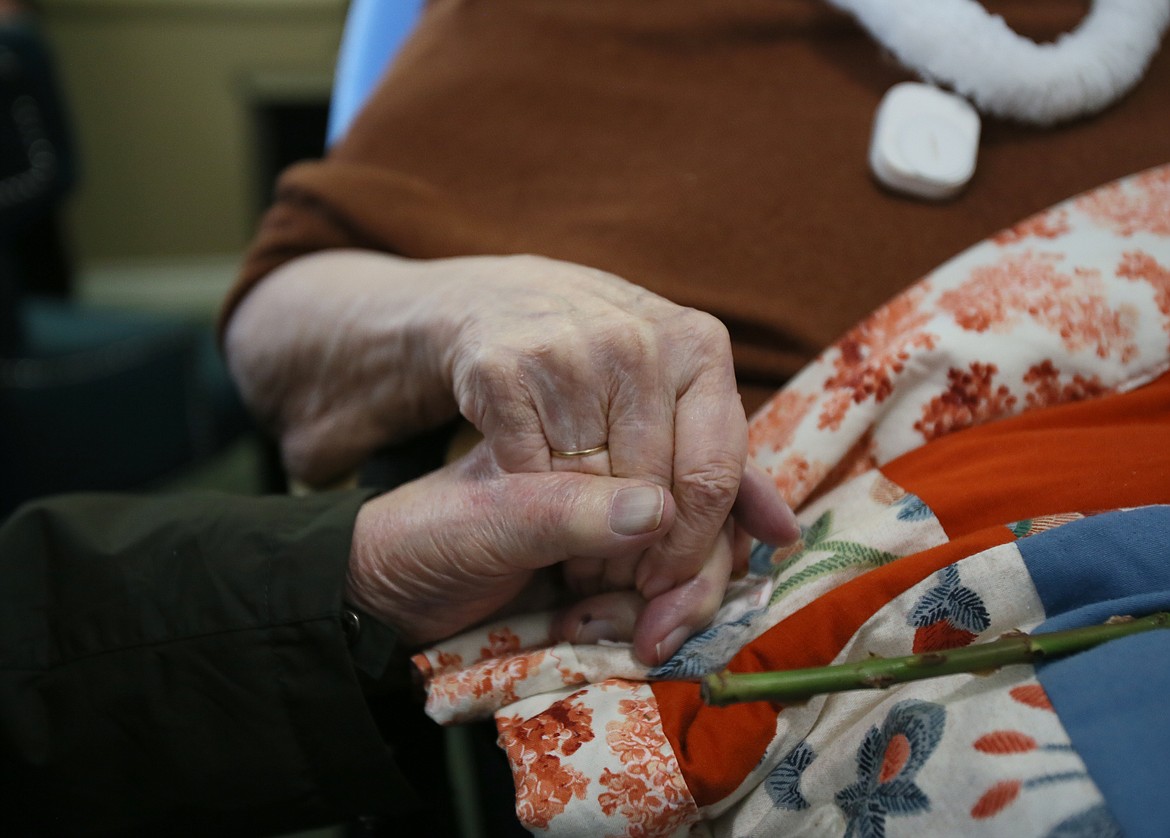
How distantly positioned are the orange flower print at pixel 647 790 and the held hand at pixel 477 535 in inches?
4.3

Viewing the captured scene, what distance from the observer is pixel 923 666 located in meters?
0.44

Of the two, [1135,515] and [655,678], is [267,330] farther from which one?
[1135,515]

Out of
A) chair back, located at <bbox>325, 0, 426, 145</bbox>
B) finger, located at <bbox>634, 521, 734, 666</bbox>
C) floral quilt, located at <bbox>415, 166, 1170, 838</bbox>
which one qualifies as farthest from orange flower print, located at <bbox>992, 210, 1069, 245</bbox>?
chair back, located at <bbox>325, 0, 426, 145</bbox>

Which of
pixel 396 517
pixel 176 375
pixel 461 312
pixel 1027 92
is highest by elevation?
pixel 1027 92

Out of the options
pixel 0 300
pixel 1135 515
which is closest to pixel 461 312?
pixel 1135 515

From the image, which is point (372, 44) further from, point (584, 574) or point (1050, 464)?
point (1050, 464)

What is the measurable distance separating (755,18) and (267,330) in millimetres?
536

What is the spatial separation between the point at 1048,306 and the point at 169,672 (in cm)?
62

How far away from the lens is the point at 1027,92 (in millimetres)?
753

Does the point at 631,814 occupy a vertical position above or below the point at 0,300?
above

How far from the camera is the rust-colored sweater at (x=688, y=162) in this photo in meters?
0.74

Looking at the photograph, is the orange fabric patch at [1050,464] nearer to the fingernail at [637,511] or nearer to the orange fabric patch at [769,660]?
the orange fabric patch at [769,660]

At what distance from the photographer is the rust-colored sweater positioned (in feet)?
2.44

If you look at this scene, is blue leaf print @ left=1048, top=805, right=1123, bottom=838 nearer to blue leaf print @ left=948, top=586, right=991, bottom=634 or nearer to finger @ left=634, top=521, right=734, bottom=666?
blue leaf print @ left=948, top=586, right=991, bottom=634
